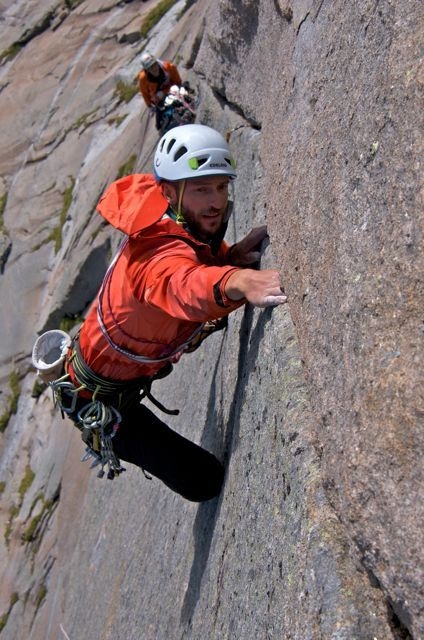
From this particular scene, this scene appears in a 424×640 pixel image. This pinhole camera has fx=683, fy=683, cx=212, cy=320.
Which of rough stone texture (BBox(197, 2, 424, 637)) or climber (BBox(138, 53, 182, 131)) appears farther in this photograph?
climber (BBox(138, 53, 182, 131))

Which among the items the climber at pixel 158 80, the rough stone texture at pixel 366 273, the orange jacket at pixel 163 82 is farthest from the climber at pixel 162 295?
the orange jacket at pixel 163 82

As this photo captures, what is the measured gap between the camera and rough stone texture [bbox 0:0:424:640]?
196cm

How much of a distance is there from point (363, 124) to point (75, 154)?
13.2 meters

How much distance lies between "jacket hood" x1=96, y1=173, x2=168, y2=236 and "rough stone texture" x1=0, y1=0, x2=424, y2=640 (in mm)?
634

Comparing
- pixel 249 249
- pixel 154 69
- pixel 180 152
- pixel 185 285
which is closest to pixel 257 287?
pixel 185 285

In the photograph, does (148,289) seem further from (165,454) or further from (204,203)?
(165,454)

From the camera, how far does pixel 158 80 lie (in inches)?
397

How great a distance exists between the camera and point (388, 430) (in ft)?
6.31

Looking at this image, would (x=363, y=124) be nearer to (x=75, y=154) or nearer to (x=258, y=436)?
(x=258, y=436)

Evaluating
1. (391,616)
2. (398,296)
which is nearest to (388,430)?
(398,296)

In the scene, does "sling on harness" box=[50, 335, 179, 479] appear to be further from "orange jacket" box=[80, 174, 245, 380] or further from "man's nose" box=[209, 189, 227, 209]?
"man's nose" box=[209, 189, 227, 209]

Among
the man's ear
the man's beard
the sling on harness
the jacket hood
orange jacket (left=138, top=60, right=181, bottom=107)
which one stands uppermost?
the jacket hood

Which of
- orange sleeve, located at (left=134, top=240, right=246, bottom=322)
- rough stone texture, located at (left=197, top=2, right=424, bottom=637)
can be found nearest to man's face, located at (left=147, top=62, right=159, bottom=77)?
rough stone texture, located at (left=197, top=2, right=424, bottom=637)

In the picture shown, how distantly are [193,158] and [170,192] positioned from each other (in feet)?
0.75
